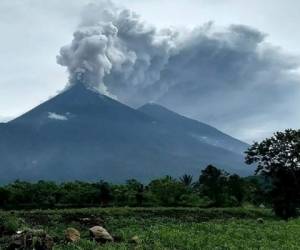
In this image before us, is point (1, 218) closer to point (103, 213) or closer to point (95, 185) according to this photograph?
point (103, 213)

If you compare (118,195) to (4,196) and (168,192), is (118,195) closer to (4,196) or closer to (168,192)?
(168,192)

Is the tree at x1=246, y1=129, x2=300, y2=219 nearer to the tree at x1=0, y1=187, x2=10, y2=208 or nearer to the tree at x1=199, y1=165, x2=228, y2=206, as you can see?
the tree at x1=199, y1=165, x2=228, y2=206

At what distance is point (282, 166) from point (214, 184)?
89.1 feet

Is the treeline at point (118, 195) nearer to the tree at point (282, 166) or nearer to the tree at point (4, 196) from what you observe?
the tree at point (4, 196)

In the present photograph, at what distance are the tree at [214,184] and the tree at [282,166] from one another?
1965 centimetres

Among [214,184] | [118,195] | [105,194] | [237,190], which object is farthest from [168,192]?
[237,190]

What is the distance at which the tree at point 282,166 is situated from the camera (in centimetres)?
5591

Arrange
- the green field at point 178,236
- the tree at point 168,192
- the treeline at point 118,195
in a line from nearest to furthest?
the green field at point 178,236, the treeline at point 118,195, the tree at point 168,192

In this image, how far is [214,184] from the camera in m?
85.0

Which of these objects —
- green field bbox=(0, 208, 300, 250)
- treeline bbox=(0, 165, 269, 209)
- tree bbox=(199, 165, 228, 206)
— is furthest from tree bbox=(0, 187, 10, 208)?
green field bbox=(0, 208, 300, 250)

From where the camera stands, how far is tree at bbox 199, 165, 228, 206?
80000 mm

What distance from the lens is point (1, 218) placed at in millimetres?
35969

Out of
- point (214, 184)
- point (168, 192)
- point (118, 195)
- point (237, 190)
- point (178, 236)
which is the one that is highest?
point (214, 184)

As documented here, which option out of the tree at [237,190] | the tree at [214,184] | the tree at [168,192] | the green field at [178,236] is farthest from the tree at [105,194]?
the green field at [178,236]
